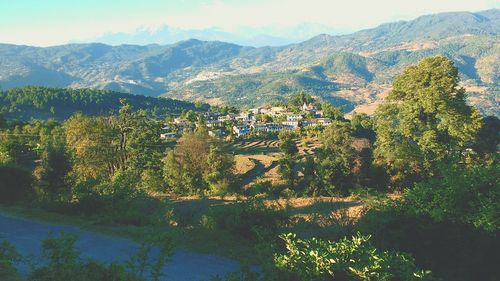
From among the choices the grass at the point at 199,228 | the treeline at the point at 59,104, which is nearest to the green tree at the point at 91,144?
the grass at the point at 199,228

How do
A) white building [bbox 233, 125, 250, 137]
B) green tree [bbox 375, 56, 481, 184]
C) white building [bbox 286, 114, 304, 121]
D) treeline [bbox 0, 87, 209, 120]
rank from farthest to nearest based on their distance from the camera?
treeline [bbox 0, 87, 209, 120] < white building [bbox 286, 114, 304, 121] < white building [bbox 233, 125, 250, 137] < green tree [bbox 375, 56, 481, 184]

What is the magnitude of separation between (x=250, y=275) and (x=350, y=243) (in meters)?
1.29

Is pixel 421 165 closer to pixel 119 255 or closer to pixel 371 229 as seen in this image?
pixel 371 229

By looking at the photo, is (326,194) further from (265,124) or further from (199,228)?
(265,124)

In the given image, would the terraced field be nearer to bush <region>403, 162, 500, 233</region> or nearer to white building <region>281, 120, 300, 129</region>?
white building <region>281, 120, 300, 129</region>

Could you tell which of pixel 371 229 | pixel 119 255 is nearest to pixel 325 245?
pixel 371 229

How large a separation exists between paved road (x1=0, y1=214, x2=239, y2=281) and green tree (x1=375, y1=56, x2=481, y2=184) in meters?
13.2

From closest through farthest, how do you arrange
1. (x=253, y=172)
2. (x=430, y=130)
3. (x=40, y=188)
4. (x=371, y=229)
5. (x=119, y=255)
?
(x=371, y=229), (x=119, y=255), (x=40, y=188), (x=430, y=130), (x=253, y=172)

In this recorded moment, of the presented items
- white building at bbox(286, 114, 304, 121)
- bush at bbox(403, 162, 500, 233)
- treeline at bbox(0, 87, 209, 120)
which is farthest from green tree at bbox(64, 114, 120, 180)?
treeline at bbox(0, 87, 209, 120)

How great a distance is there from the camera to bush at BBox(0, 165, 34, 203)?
589 inches

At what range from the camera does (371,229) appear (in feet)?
23.8

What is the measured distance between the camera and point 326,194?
21.5 meters

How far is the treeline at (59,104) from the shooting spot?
106812 mm

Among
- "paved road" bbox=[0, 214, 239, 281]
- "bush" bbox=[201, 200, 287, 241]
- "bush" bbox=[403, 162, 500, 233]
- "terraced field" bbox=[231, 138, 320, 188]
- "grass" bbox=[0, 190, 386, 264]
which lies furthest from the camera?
"terraced field" bbox=[231, 138, 320, 188]
